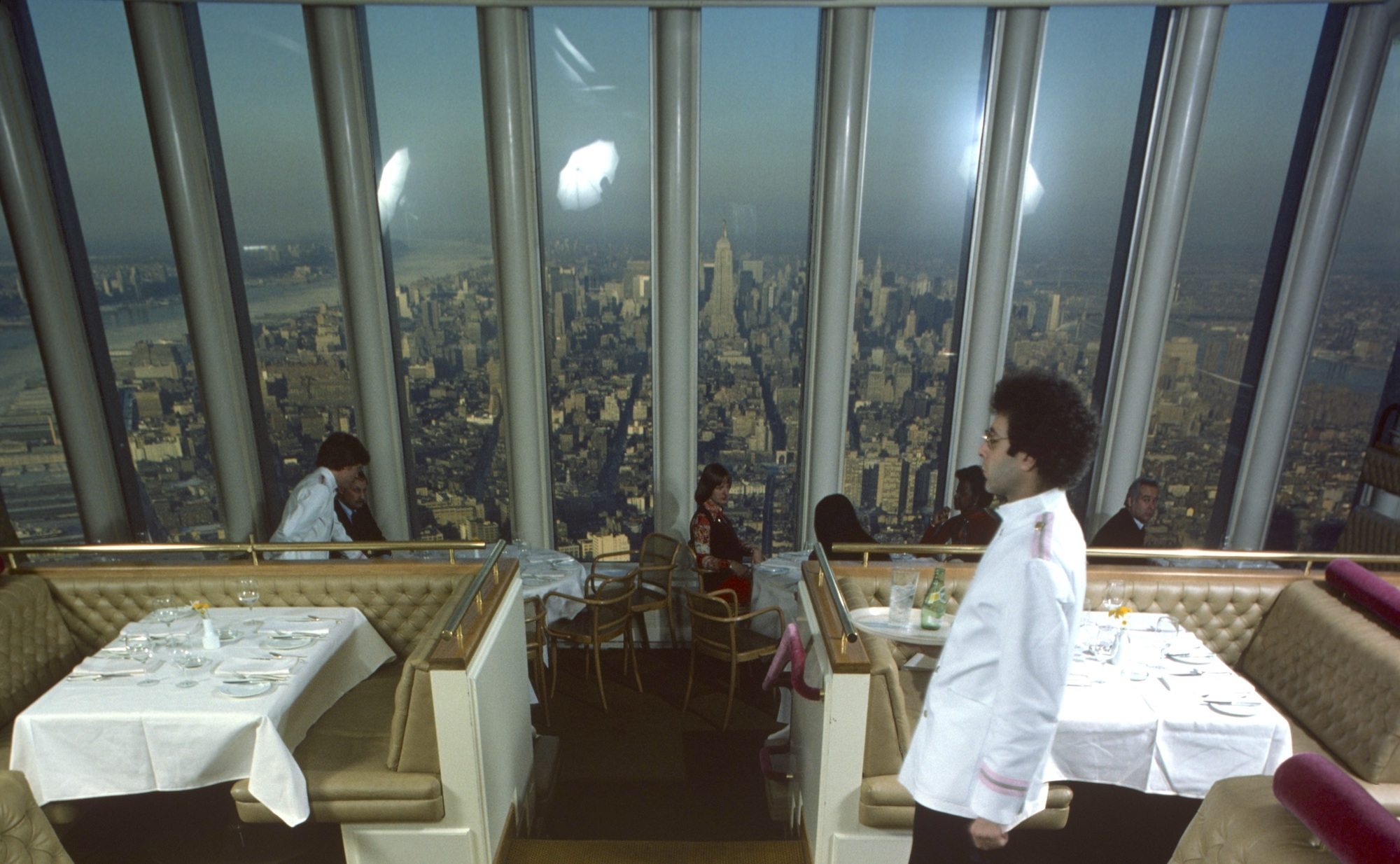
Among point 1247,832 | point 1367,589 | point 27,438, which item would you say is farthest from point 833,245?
point 27,438

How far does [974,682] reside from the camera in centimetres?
177

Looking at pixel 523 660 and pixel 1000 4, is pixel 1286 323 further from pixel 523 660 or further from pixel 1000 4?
pixel 523 660

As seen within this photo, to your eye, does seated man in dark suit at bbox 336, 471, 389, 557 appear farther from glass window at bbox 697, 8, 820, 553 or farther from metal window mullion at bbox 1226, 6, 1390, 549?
metal window mullion at bbox 1226, 6, 1390, 549

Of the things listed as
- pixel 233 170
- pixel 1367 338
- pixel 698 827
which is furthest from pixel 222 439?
pixel 1367 338

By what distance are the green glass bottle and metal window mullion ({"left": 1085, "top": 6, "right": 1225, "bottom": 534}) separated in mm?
2788

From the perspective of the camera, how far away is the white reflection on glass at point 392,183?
15.7 feet

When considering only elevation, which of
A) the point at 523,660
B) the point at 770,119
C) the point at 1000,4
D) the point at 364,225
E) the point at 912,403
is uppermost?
the point at 1000,4

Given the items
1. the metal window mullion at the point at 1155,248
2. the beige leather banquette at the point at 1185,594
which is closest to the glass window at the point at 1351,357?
the metal window mullion at the point at 1155,248

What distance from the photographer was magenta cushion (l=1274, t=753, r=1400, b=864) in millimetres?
1367

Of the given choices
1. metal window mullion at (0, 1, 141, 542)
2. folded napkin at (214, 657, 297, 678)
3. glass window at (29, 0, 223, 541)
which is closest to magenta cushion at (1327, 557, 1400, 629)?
folded napkin at (214, 657, 297, 678)

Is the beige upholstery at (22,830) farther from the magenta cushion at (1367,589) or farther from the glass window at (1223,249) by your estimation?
the glass window at (1223,249)

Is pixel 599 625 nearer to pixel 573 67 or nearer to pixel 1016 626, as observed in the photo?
pixel 1016 626

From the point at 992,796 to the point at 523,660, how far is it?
2.30 m

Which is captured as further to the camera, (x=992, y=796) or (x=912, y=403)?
(x=912, y=403)
